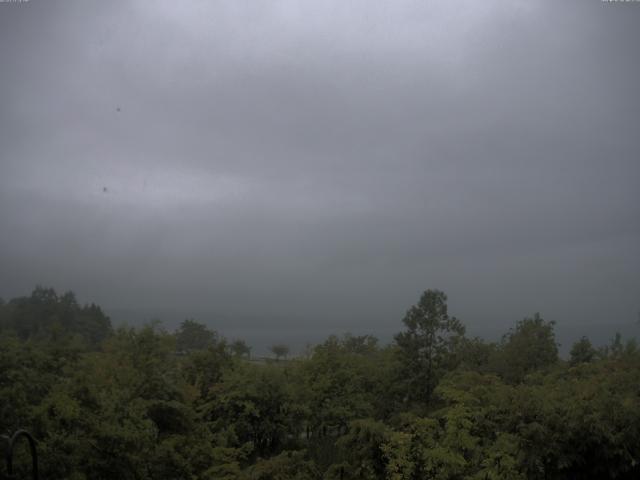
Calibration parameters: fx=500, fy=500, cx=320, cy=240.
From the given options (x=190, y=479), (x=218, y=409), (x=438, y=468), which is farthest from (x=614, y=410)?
(x=218, y=409)

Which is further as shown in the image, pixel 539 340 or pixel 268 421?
pixel 539 340

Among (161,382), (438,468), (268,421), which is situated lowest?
(268,421)

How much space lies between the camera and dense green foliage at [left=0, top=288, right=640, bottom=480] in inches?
464

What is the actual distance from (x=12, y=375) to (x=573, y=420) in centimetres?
1379

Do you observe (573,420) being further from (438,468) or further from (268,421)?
(268,421)

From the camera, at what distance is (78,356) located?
764 inches

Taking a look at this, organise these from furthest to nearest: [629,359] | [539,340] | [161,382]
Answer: [539,340] < [629,359] < [161,382]

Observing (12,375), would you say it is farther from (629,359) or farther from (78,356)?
(629,359)

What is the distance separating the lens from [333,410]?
25094 millimetres

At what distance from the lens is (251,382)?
24.1m

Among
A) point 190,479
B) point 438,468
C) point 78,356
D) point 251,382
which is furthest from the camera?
point 251,382

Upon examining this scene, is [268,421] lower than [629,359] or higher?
lower

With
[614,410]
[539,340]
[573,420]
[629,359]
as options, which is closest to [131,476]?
[573,420]

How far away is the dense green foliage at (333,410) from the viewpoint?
1178 cm
